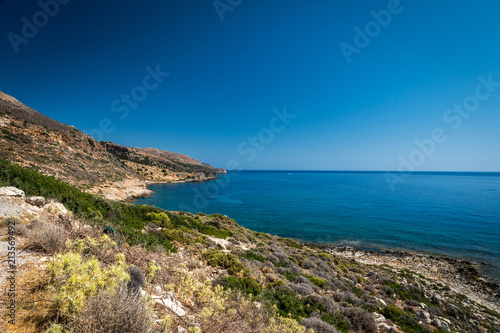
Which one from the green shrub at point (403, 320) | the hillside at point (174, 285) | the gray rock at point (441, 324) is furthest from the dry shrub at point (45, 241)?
the gray rock at point (441, 324)

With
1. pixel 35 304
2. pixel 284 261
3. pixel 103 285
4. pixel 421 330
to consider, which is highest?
pixel 103 285

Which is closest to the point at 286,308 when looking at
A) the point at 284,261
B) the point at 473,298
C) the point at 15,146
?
the point at 284,261

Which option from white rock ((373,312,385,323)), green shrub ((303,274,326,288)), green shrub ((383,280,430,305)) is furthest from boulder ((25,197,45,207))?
green shrub ((383,280,430,305))

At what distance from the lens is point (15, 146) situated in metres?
36.3

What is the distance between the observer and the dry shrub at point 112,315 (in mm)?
2582

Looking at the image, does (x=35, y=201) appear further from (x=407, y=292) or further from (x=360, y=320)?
(x=407, y=292)

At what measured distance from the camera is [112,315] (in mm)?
2682

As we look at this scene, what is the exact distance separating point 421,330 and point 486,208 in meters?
59.2

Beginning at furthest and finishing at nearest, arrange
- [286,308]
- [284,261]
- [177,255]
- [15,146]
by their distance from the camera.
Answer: [15,146], [284,261], [177,255], [286,308]

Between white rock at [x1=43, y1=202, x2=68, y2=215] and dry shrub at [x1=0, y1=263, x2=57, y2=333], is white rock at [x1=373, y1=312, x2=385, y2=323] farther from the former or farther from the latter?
white rock at [x1=43, y1=202, x2=68, y2=215]

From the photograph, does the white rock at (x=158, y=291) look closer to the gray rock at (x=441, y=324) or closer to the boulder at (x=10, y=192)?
the boulder at (x=10, y=192)

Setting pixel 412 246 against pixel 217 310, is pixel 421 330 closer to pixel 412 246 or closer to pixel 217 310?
pixel 217 310

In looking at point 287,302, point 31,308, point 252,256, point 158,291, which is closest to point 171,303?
point 158,291

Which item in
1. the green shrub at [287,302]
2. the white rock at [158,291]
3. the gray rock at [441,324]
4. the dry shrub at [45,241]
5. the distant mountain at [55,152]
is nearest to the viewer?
the white rock at [158,291]
